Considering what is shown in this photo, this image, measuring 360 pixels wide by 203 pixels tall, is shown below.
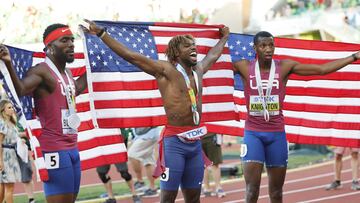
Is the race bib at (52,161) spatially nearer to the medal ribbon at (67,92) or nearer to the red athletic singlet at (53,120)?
the red athletic singlet at (53,120)

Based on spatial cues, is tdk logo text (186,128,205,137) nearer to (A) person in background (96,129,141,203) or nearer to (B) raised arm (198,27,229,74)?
(B) raised arm (198,27,229,74)

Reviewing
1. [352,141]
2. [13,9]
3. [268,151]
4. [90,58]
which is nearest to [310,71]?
[268,151]

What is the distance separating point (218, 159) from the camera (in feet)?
41.5

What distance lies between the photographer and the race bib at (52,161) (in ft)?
20.9

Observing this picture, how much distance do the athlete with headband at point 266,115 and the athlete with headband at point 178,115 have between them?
3.60ft

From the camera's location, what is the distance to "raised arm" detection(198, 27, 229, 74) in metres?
7.38

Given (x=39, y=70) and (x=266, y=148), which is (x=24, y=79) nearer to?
(x=39, y=70)

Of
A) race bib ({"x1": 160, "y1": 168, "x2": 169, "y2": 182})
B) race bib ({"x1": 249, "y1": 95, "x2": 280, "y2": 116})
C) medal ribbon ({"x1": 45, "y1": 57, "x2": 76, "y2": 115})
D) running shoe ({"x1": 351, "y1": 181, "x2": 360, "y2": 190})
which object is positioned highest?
medal ribbon ({"x1": 45, "y1": 57, "x2": 76, "y2": 115})

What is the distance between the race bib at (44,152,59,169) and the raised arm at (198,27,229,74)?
1.79 meters

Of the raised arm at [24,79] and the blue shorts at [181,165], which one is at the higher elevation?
the raised arm at [24,79]

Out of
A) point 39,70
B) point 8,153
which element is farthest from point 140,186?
point 39,70

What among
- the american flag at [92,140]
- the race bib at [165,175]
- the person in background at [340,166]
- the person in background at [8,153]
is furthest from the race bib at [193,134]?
the person in background at [340,166]

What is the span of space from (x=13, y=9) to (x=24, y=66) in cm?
2200

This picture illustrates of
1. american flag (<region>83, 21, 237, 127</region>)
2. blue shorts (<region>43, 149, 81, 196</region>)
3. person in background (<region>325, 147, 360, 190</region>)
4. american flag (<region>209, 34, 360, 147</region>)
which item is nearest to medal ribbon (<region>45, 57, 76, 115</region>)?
blue shorts (<region>43, 149, 81, 196</region>)
